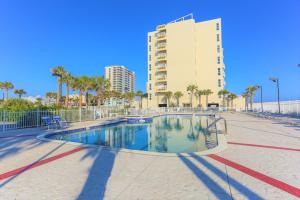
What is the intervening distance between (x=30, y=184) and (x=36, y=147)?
4.11 m

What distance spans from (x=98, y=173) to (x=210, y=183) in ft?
8.38

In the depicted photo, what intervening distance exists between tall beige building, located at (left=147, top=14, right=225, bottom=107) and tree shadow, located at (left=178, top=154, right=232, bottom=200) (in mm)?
52245

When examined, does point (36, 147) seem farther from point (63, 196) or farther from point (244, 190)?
point (244, 190)

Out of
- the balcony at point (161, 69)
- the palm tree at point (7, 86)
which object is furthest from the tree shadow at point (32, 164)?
the palm tree at point (7, 86)

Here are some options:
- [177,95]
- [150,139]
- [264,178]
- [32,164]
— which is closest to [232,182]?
[264,178]

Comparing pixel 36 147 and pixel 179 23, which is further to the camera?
pixel 179 23

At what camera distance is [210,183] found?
4008 millimetres

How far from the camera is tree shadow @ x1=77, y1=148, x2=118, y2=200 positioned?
3537 millimetres

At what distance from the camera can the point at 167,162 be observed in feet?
18.1

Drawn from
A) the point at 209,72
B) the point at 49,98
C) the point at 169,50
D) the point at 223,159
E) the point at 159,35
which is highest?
the point at 159,35

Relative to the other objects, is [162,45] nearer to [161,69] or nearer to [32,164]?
[161,69]

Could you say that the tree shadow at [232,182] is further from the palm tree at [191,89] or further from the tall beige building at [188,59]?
the tall beige building at [188,59]

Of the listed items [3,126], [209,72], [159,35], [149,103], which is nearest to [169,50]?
[159,35]

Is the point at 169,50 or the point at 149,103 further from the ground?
the point at 169,50
